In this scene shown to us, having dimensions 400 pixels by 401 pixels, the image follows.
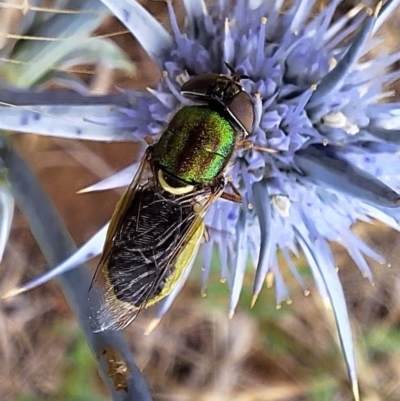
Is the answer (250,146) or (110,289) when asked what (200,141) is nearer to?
(250,146)

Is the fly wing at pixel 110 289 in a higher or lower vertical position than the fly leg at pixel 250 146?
lower

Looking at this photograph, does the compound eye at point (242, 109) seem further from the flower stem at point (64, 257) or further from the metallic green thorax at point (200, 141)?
the flower stem at point (64, 257)

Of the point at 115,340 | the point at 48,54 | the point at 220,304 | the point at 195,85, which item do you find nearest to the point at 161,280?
the point at 115,340

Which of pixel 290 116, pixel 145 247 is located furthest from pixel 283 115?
pixel 145 247

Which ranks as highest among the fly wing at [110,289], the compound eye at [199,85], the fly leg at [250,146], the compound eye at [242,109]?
the compound eye at [199,85]

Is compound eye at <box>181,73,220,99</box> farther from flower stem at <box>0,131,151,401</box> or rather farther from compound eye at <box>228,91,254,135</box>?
flower stem at <box>0,131,151,401</box>

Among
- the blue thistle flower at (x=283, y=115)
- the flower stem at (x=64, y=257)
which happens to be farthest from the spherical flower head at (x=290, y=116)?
the flower stem at (x=64, y=257)
